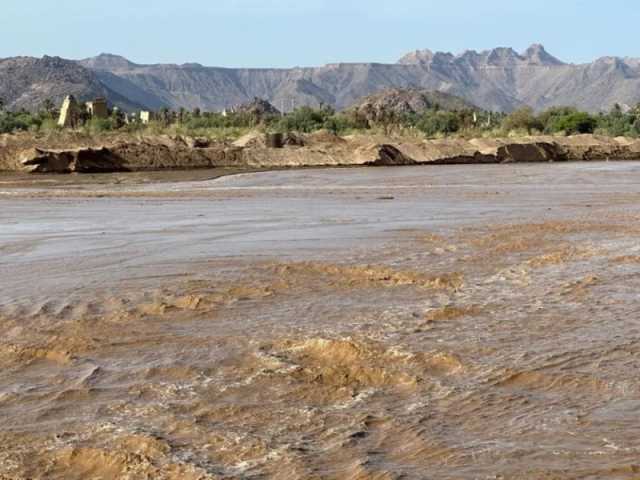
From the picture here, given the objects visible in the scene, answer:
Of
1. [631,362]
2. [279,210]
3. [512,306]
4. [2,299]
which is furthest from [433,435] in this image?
[279,210]

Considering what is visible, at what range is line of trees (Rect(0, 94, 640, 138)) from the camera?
5775cm

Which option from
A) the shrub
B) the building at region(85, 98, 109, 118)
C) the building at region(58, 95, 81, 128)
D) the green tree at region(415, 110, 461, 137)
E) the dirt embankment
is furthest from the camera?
the shrub

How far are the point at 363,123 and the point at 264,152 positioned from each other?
24689 millimetres

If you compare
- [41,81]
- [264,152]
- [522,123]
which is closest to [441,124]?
[522,123]

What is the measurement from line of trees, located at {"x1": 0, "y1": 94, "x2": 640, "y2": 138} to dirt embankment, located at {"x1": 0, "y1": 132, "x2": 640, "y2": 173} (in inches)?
327

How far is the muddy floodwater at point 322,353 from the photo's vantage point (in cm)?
416

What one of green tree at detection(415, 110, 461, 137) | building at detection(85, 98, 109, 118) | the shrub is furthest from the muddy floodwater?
the shrub

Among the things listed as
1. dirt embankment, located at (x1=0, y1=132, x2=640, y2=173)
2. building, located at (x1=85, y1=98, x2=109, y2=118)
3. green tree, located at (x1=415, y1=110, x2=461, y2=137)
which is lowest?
dirt embankment, located at (x1=0, y1=132, x2=640, y2=173)

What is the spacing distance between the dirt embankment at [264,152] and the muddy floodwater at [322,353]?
80.1 feet

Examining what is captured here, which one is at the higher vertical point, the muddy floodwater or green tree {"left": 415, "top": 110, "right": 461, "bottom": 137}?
green tree {"left": 415, "top": 110, "right": 461, "bottom": 137}

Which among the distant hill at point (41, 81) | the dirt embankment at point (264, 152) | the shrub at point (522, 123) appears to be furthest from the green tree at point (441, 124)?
the distant hill at point (41, 81)

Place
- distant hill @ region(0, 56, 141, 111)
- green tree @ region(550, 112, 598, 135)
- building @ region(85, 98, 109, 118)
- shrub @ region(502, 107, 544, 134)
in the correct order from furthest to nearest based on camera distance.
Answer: distant hill @ region(0, 56, 141, 111) < green tree @ region(550, 112, 598, 135) < shrub @ region(502, 107, 544, 134) < building @ region(85, 98, 109, 118)

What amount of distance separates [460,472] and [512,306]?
3.59 metres

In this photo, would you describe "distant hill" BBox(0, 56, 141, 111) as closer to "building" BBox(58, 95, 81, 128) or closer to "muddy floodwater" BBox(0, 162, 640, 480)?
"building" BBox(58, 95, 81, 128)
